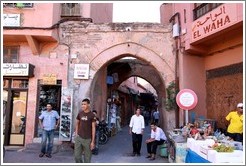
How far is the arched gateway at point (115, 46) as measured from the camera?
11.1m

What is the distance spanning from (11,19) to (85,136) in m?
6.73

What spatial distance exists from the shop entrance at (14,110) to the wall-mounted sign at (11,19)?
6.70 ft

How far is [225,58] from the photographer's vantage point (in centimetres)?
977

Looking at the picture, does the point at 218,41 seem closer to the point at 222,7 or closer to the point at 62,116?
the point at 222,7

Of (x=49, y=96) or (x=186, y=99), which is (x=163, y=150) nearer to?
(x=186, y=99)

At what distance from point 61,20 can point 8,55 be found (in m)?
2.38

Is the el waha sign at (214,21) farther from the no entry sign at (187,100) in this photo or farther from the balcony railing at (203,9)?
the no entry sign at (187,100)

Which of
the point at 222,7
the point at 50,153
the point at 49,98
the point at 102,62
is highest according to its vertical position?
the point at 222,7

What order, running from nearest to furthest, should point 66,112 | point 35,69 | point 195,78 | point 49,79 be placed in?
1. point 66,112
2. point 195,78
3. point 49,79
4. point 35,69

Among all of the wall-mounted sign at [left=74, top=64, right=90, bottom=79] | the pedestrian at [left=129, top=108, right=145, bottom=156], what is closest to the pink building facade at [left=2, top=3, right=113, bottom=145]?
the wall-mounted sign at [left=74, top=64, right=90, bottom=79]

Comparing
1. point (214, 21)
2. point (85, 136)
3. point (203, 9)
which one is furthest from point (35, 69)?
point (214, 21)

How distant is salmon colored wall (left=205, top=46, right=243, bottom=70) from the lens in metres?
9.16

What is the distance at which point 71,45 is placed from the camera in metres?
11.2

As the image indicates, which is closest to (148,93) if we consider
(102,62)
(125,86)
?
(125,86)
